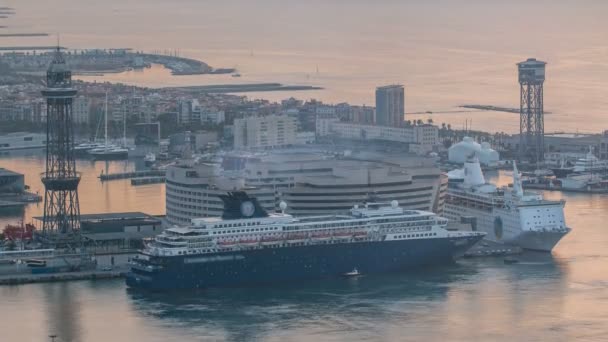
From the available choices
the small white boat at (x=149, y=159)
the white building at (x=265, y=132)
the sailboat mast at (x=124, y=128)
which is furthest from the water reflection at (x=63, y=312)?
the sailboat mast at (x=124, y=128)

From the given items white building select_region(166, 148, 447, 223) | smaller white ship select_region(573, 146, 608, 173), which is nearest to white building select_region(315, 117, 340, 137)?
smaller white ship select_region(573, 146, 608, 173)

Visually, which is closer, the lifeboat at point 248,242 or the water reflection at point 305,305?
the water reflection at point 305,305

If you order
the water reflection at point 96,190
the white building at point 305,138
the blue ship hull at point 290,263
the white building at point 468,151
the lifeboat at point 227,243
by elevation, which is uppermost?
the white building at point 305,138

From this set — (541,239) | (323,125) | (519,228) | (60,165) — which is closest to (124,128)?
(323,125)

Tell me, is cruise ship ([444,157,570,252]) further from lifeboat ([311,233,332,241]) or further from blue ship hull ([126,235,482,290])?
lifeboat ([311,233,332,241])

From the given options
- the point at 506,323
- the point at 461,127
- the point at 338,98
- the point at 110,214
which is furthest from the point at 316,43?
the point at 506,323

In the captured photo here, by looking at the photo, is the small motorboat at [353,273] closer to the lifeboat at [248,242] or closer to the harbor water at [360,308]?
the harbor water at [360,308]
